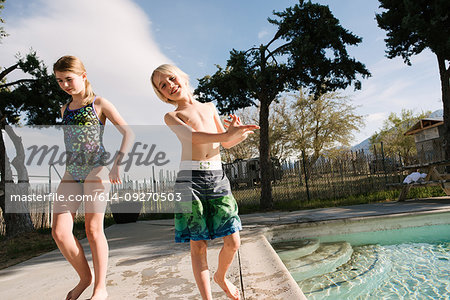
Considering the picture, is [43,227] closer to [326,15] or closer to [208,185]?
[208,185]

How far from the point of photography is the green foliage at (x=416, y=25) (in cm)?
863

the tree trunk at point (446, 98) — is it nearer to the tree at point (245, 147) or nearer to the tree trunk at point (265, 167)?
the tree trunk at point (265, 167)

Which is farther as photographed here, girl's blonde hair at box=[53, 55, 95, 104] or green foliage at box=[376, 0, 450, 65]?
green foliage at box=[376, 0, 450, 65]

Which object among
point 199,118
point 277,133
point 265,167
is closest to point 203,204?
point 199,118

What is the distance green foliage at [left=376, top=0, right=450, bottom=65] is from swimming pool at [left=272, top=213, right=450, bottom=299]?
650 cm

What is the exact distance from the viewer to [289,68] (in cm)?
895

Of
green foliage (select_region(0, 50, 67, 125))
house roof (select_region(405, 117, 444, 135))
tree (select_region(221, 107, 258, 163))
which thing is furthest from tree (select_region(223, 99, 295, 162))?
green foliage (select_region(0, 50, 67, 125))

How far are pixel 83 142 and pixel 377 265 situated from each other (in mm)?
3508

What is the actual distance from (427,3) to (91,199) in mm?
11695

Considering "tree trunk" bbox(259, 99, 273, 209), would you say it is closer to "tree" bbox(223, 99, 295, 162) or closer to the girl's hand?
the girl's hand

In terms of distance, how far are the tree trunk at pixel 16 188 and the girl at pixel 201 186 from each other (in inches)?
299

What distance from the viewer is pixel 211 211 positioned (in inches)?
63.2

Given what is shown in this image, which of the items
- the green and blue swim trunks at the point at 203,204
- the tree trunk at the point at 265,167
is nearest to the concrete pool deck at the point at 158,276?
the green and blue swim trunks at the point at 203,204

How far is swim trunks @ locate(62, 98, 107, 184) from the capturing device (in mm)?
1844
